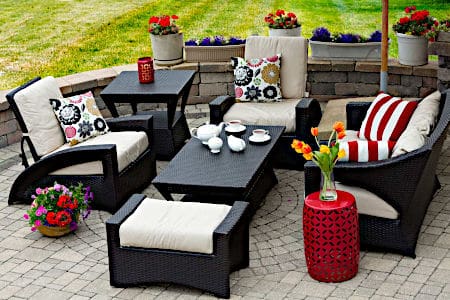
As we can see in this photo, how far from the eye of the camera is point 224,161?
6281 mm

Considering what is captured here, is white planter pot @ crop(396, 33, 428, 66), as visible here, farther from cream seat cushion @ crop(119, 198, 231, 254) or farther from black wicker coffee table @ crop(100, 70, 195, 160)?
cream seat cushion @ crop(119, 198, 231, 254)

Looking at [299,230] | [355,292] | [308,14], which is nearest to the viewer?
[355,292]

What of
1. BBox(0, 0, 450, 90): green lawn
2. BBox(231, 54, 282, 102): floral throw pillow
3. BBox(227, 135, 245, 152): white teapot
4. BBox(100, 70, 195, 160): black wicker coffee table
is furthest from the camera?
BBox(0, 0, 450, 90): green lawn

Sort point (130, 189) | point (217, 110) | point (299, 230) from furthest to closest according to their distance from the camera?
point (217, 110) < point (130, 189) < point (299, 230)

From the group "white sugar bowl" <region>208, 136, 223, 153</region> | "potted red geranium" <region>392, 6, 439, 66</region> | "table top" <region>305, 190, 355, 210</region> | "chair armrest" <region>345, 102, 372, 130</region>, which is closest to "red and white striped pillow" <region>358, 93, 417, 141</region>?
"chair armrest" <region>345, 102, 372, 130</region>

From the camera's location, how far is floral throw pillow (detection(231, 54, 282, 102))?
7797mm

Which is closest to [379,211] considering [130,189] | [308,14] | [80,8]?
[130,189]

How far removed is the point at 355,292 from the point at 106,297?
1645 millimetres

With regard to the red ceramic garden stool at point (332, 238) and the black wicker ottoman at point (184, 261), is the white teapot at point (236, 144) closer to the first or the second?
the black wicker ottoman at point (184, 261)

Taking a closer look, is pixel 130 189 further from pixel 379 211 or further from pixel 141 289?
pixel 379 211

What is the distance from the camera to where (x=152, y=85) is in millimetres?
7824

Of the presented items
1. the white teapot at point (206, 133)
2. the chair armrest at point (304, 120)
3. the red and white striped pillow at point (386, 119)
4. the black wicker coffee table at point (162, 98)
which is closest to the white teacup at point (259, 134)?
the white teapot at point (206, 133)

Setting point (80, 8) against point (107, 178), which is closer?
point (107, 178)

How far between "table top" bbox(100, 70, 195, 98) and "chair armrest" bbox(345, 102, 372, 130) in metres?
1.66
